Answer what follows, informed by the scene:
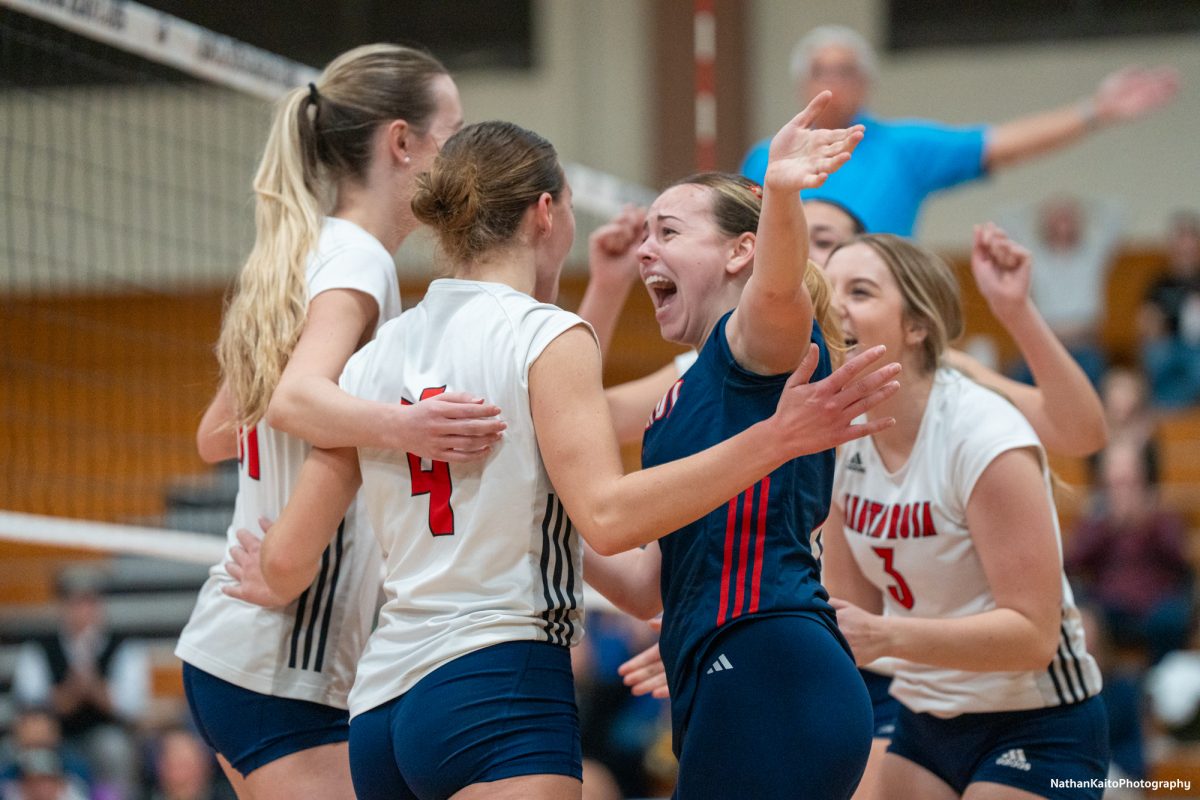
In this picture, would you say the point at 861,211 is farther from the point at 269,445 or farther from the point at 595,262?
the point at 269,445

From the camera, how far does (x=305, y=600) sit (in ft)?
9.97

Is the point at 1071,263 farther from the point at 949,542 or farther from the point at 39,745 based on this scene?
the point at 949,542

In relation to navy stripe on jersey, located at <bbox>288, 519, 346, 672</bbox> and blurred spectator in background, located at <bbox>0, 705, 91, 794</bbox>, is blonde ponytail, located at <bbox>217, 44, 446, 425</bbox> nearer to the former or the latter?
navy stripe on jersey, located at <bbox>288, 519, 346, 672</bbox>

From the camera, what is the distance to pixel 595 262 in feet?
11.7

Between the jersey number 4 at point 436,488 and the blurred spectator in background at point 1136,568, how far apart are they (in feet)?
23.3

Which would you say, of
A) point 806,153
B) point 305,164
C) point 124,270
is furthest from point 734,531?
point 124,270

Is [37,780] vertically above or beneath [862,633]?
beneath

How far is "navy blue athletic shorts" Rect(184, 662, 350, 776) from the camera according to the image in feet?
9.77

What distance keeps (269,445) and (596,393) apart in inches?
35.8

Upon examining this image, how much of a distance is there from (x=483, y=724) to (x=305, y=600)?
2.55ft

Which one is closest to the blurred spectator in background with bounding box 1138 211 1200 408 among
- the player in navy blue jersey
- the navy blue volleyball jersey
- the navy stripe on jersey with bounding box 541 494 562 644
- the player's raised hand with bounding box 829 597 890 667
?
the player's raised hand with bounding box 829 597 890 667

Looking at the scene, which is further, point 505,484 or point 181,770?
point 181,770

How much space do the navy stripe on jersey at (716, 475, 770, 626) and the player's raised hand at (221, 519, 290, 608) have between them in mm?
961

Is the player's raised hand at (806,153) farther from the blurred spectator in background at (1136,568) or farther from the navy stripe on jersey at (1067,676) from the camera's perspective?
the blurred spectator in background at (1136,568)
